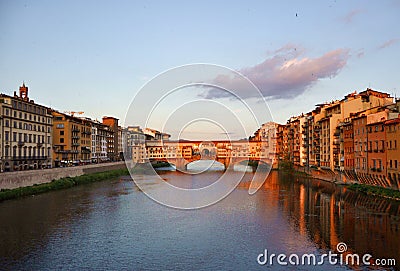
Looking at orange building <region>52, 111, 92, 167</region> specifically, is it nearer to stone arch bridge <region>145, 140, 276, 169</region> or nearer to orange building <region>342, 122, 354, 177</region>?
stone arch bridge <region>145, 140, 276, 169</region>

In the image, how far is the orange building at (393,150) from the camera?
55.1ft

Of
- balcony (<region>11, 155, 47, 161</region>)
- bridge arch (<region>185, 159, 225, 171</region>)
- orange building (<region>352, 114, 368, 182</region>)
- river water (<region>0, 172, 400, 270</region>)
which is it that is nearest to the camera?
river water (<region>0, 172, 400, 270</region>)

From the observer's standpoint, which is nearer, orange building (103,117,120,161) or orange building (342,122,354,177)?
orange building (342,122,354,177)

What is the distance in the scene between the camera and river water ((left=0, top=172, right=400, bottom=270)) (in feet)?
31.1

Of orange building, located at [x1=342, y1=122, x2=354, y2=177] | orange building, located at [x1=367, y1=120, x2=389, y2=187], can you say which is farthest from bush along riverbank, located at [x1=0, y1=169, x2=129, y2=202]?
orange building, located at [x1=367, y1=120, x2=389, y2=187]

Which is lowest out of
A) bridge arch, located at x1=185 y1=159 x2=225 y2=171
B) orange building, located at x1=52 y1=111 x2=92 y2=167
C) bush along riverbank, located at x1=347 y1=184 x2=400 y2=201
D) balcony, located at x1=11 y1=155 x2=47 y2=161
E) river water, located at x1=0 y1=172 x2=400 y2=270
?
river water, located at x1=0 y1=172 x2=400 y2=270

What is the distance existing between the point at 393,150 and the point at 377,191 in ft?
6.38

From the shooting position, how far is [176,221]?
1394cm

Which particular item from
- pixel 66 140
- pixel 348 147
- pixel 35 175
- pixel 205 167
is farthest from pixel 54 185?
pixel 205 167

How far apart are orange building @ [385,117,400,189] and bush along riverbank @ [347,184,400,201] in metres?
0.42

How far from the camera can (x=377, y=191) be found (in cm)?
1778

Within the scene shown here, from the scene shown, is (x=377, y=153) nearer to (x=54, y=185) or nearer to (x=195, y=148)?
(x=54, y=185)

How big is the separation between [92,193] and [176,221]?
28.1ft

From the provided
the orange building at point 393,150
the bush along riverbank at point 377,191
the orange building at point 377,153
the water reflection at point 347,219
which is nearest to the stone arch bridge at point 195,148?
the bush along riverbank at point 377,191
